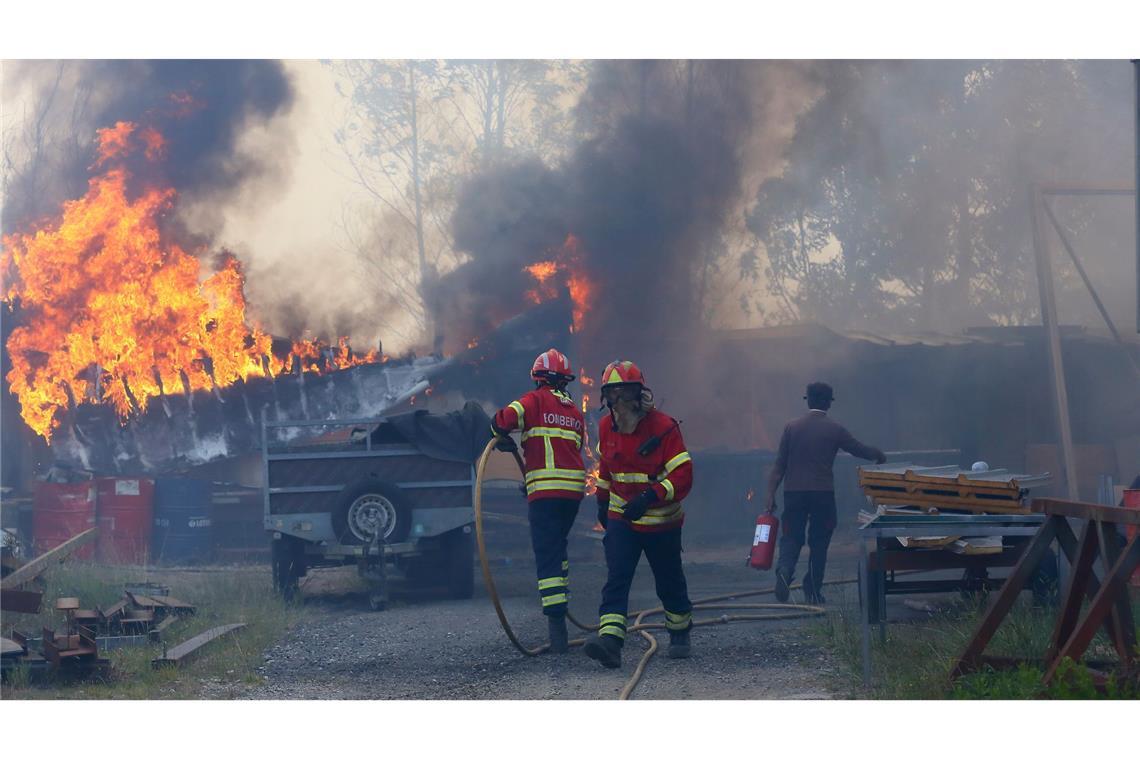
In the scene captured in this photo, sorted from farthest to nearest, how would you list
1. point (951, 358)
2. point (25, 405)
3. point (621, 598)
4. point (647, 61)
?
point (647, 61) → point (951, 358) → point (25, 405) → point (621, 598)

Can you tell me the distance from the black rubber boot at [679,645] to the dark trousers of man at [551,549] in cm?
73

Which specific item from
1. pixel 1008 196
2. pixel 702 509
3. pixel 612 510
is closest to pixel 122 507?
pixel 702 509

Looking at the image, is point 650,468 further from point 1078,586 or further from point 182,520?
point 182,520

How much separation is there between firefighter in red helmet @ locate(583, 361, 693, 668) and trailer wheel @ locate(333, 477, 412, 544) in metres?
3.50

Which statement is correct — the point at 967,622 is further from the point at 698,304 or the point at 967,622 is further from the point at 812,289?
the point at 812,289

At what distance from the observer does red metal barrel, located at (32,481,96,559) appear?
1386 centimetres

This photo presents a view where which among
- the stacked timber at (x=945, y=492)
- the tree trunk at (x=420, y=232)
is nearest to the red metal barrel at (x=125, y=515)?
the tree trunk at (x=420, y=232)

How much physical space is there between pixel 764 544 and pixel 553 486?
2.05m

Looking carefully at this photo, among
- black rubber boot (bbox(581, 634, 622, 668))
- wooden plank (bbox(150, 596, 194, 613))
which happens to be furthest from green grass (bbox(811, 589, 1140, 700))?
wooden plank (bbox(150, 596, 194, 613))

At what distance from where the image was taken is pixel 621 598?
6.67 m

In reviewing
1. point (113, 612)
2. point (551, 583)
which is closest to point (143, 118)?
point (113, 612)

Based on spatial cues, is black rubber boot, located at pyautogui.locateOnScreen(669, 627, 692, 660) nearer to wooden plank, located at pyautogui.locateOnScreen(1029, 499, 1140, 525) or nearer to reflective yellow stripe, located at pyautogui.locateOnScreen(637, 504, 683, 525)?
reflective yellow stripe, located at pyautogui.locateOnScreen(637, 504, 683, 525)

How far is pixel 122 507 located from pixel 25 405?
2974mm

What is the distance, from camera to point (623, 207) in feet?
58.4
